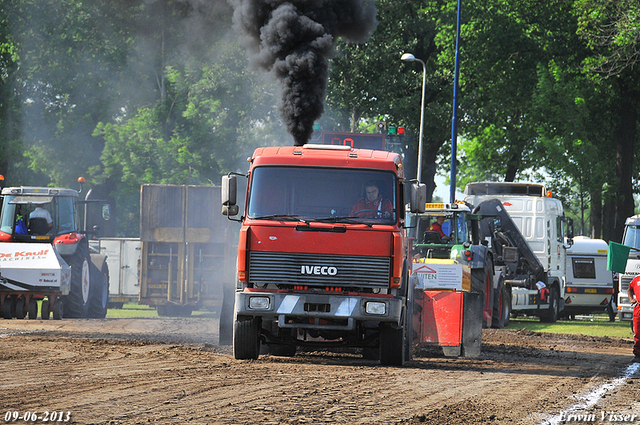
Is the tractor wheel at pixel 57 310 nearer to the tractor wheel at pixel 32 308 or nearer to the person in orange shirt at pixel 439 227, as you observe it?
the tractor wheel at pixel 32 308

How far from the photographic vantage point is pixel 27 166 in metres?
46.0

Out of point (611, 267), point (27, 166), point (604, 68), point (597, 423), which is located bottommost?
point (597, 423)

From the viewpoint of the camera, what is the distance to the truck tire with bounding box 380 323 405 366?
1169 centimetres

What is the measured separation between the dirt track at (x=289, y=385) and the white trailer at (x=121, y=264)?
1251cm

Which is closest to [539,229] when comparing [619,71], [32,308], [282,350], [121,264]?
[619,71]

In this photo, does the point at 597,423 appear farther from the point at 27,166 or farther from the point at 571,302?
the point at 27,166

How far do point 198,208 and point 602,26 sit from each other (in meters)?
16.3

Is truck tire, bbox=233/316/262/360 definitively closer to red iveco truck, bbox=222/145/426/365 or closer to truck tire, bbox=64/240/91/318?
red iveco truck, bbox=222/145/426/365

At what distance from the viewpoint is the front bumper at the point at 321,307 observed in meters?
11.0

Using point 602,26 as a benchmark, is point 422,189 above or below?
below

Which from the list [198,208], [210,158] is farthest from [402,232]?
[210,158]

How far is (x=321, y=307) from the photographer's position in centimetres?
1109

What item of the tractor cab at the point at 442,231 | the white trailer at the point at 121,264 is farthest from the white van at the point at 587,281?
the white trailer at the point at 121,264

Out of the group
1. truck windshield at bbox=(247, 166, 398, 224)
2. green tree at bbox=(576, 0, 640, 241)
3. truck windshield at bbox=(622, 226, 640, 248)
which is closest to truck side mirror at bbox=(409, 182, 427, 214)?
truck windshield at bbox=(247, 166, 398, 224)
